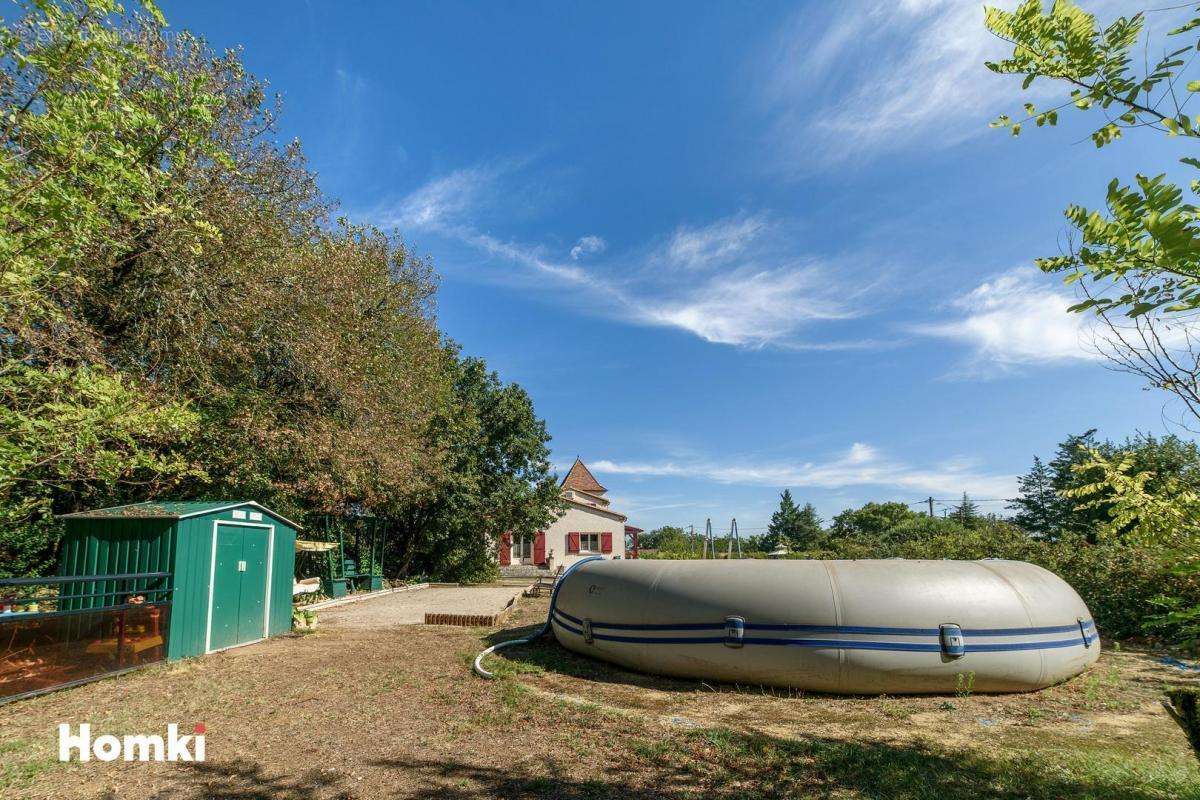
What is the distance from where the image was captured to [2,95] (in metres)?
9.83

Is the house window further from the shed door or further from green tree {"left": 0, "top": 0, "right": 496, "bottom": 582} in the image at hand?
the shed door

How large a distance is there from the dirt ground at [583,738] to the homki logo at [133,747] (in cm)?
13

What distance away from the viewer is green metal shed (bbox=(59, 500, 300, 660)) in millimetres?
8977

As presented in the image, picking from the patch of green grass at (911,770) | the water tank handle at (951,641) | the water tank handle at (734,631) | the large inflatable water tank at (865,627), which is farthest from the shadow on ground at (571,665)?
the water tank handle at (951,641)

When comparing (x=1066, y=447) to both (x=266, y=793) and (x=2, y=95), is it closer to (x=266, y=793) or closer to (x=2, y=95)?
(x=266, y=793)

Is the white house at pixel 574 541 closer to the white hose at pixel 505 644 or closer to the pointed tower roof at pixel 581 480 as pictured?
the pointed tower roof at pixel 581 480

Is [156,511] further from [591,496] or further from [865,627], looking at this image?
[591,496]

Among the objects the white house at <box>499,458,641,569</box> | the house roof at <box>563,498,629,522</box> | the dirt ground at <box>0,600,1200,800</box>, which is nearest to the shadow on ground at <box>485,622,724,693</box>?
the dirt ground at <box>0,600,1200,800</box>

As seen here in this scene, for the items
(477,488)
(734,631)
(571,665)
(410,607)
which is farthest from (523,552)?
(734,631)

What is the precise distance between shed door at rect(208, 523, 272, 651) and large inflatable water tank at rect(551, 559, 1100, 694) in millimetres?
7014

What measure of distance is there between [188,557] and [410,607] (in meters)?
8.36

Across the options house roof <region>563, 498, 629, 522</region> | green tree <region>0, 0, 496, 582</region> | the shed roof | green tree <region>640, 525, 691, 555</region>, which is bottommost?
green tree <region>640, 525, 691, 555</region>

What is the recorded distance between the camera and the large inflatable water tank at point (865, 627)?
695 cm

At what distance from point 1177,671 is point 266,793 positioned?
11.9 metres
